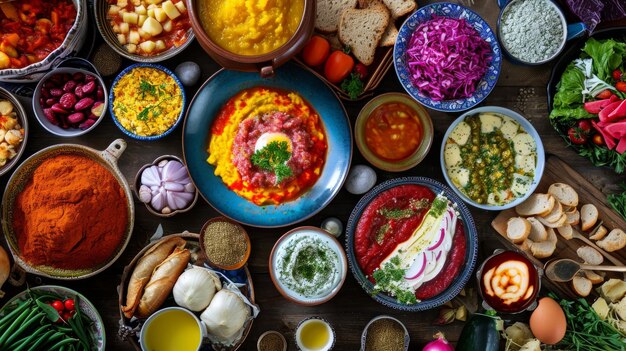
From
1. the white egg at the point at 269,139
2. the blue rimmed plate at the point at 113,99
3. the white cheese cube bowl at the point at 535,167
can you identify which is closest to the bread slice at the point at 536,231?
the white cheese cube bowl at the point at 535,167

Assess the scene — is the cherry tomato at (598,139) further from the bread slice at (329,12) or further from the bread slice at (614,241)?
the bread slice at (329,12)

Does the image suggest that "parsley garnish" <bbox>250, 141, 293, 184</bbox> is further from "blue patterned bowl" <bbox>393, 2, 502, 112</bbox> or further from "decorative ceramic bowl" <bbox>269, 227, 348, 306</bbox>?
"blue patterned bowl" <bbox>393, 2, 502, 112</bbox>

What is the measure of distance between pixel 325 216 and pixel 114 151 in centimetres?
139

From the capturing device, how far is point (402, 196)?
3.38 m

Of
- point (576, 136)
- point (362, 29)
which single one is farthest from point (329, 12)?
point (576, 136)

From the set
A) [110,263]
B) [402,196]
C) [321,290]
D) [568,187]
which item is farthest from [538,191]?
[110,263]

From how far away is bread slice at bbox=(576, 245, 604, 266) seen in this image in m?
3.49

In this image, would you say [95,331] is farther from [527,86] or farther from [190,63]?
[527,86]

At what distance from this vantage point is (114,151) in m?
3.29

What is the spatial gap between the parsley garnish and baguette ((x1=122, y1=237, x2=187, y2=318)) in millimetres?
693

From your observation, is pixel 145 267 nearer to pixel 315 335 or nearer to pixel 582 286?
pixel 315 335

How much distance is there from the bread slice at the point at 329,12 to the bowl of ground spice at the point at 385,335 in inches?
74.6

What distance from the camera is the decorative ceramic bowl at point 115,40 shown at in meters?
3.32

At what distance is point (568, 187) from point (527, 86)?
72 cm
